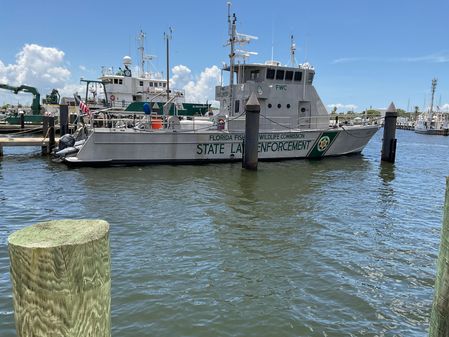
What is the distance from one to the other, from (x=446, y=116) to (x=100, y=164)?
97.7 metres

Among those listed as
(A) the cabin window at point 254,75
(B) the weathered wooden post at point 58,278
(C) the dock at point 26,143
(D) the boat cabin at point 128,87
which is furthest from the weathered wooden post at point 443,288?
(D) the boat cabin at point 128,87

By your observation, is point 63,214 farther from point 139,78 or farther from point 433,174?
point 139,78

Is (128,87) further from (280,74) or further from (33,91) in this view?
(280,74)

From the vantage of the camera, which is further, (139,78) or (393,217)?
(139,78)

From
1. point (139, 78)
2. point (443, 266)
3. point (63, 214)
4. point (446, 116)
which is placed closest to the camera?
point (443, 266)

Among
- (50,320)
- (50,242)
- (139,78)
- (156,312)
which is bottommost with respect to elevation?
→ (156,312)

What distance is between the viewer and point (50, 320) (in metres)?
1.72

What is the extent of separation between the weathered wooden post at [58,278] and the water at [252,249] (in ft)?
8.66

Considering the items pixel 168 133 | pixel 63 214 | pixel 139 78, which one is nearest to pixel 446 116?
pixel 139 78

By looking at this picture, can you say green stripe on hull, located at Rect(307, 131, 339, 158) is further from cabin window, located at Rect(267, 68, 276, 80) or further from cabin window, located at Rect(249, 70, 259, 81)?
cabin window, located at Rect(249, 70, 259, 81)

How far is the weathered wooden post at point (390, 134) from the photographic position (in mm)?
18891

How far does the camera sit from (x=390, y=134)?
62.2 ft

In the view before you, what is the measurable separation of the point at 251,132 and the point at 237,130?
94.0 inches

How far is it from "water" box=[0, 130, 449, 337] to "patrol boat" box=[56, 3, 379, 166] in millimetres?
2260
